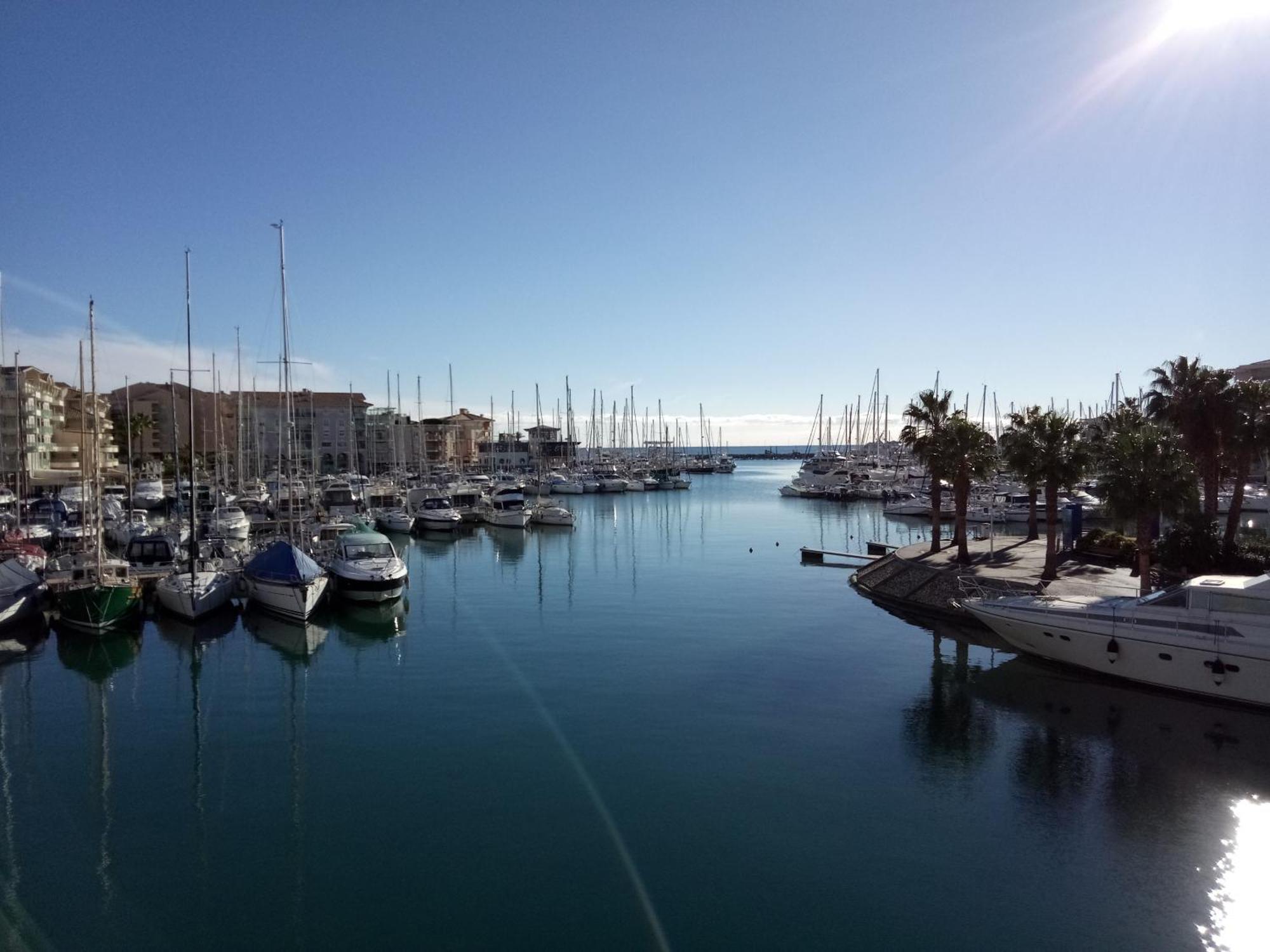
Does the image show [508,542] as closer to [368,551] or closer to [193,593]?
[368,551]

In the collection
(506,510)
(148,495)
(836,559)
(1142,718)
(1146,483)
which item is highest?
(1146,483)

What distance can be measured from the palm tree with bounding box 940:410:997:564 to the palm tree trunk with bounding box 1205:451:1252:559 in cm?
949

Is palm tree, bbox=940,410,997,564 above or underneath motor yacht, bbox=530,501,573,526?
above

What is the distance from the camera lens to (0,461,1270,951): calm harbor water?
13.4 metres

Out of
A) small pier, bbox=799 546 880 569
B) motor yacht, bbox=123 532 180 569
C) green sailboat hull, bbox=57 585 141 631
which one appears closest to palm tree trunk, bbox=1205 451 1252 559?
small pier, bbox=799 546 880 569

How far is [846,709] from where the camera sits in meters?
23.2

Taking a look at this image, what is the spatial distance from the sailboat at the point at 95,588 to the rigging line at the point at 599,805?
53.5 ft

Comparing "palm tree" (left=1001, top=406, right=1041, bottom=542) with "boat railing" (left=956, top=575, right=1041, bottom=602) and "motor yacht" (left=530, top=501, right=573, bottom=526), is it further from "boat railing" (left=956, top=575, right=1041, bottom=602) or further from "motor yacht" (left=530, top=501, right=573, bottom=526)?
"motor yacht" (left=530, top=501, right=573, bottom=526)

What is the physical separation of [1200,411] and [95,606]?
149ft

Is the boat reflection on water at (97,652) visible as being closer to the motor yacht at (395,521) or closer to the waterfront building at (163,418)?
the motor yacht at (395,521)

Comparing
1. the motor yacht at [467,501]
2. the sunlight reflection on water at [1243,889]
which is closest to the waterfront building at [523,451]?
the motor yacht at [467,501]

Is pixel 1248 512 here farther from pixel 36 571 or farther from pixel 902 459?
pixel 902 459

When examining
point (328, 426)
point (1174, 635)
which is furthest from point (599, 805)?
point (328, 426)

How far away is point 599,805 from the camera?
17297 mm
